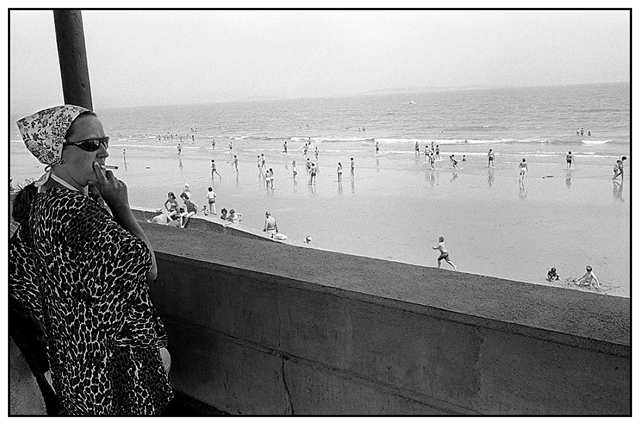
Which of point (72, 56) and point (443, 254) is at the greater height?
point (72, 56)

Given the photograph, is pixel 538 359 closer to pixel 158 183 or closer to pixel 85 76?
pixel 85 76

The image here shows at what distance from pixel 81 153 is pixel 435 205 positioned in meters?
10.6

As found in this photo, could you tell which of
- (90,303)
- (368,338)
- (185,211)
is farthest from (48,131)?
(185,211)

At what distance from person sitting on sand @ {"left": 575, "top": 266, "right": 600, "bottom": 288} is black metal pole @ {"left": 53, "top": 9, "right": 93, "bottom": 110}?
6250 millimetres

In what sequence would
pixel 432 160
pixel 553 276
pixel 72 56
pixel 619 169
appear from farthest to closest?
pixel 432 160
pixel 619 169
pixel 553 276
pixel 72 56

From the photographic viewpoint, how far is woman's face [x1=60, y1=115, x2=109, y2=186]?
1254 mm

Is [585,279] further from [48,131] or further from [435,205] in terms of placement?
[48,131]

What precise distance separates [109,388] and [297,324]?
0.45 m

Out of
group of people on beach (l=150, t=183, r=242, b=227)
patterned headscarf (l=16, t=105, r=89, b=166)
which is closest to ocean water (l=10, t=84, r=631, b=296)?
group of people on beach (l=150, t=183, r=242, b=227)

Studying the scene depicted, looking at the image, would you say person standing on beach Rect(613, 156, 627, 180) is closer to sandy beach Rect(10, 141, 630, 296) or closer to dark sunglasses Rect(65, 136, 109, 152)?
sandy beach Rect(10, 141, 630, 296)

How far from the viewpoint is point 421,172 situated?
14.6 meters

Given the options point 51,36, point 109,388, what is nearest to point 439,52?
point 51,36

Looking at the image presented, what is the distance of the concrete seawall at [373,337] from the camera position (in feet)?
3.76

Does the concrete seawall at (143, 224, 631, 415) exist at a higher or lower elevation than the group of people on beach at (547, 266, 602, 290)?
higher
